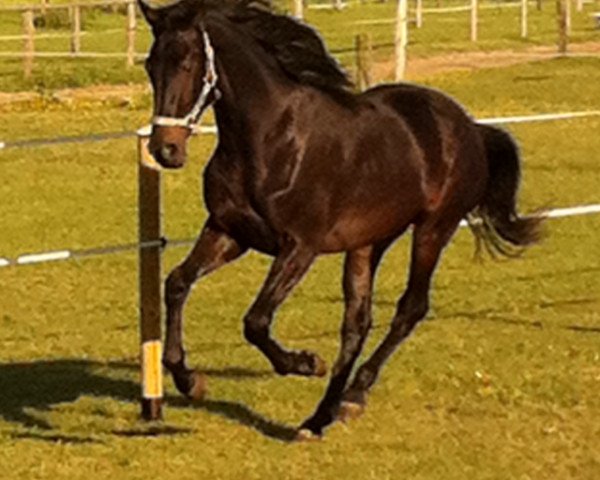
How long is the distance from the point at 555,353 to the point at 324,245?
270 cm

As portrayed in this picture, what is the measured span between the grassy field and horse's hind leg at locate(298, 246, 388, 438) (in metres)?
23.0

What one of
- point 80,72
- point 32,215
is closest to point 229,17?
point 32,215

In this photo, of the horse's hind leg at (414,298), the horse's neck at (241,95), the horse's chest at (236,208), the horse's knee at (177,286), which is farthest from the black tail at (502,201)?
the horse's knee at (177,286)

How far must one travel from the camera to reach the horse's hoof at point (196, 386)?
7816mm

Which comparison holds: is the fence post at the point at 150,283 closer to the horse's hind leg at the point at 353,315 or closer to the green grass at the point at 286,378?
the green grass at the point at 286,378

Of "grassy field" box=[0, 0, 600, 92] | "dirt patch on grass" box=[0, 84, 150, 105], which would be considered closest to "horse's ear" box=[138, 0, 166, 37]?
"dirt patch on grass" box=[0, 84, 150, 105]

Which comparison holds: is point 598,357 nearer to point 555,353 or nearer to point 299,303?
point 555,353

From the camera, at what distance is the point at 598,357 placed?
9695 mm

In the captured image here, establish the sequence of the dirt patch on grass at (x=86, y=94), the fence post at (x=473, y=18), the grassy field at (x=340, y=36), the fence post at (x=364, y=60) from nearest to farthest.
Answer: the fence post at (x=364, y=60) < the dirt patch on grass at (x=86, y=94) < the grassy field at (x=340, y=36) < the fence post at (x=473, y=18)

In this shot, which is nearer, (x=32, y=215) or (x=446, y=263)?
(x=446, y=263)

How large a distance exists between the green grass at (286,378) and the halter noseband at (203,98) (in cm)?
138

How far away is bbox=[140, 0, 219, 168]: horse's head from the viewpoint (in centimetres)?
694

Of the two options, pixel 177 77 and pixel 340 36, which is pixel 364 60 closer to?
pixel 177 77

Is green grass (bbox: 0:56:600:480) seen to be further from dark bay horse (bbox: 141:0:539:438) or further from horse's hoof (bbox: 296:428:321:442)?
dark bay horse (bbox: 141:0:539:438)
